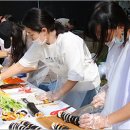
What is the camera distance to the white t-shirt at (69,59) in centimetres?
Result: 216

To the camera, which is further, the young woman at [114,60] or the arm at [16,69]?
the arm at [16,69]

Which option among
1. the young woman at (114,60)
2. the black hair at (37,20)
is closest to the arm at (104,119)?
the young woman at (114,60)

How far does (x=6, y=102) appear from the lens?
7.13 ft

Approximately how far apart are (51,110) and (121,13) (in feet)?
2.87

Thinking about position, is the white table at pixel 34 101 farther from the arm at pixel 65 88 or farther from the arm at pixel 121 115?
the arm at pixel 121 115

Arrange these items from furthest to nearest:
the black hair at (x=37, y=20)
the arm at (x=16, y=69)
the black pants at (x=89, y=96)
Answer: the arm at (x=16, y=69)
the black pants at (x=89, y=96)
the black hair at (x=37, y=20)

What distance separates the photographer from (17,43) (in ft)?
9.49

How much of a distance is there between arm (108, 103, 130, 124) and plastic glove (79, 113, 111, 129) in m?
0.03

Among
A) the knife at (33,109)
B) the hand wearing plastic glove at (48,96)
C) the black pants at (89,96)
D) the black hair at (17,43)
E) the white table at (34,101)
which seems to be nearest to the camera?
the white table at (34,101)

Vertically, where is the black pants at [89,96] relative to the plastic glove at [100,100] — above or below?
below

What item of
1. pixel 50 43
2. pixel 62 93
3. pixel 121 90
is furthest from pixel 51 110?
pixel 121 90

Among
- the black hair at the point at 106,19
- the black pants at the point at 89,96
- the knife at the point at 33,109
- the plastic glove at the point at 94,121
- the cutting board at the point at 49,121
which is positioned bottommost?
the black pants at the point at 89,96

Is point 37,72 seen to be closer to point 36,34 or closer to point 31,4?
point 36,34

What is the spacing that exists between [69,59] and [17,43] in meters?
0.88
